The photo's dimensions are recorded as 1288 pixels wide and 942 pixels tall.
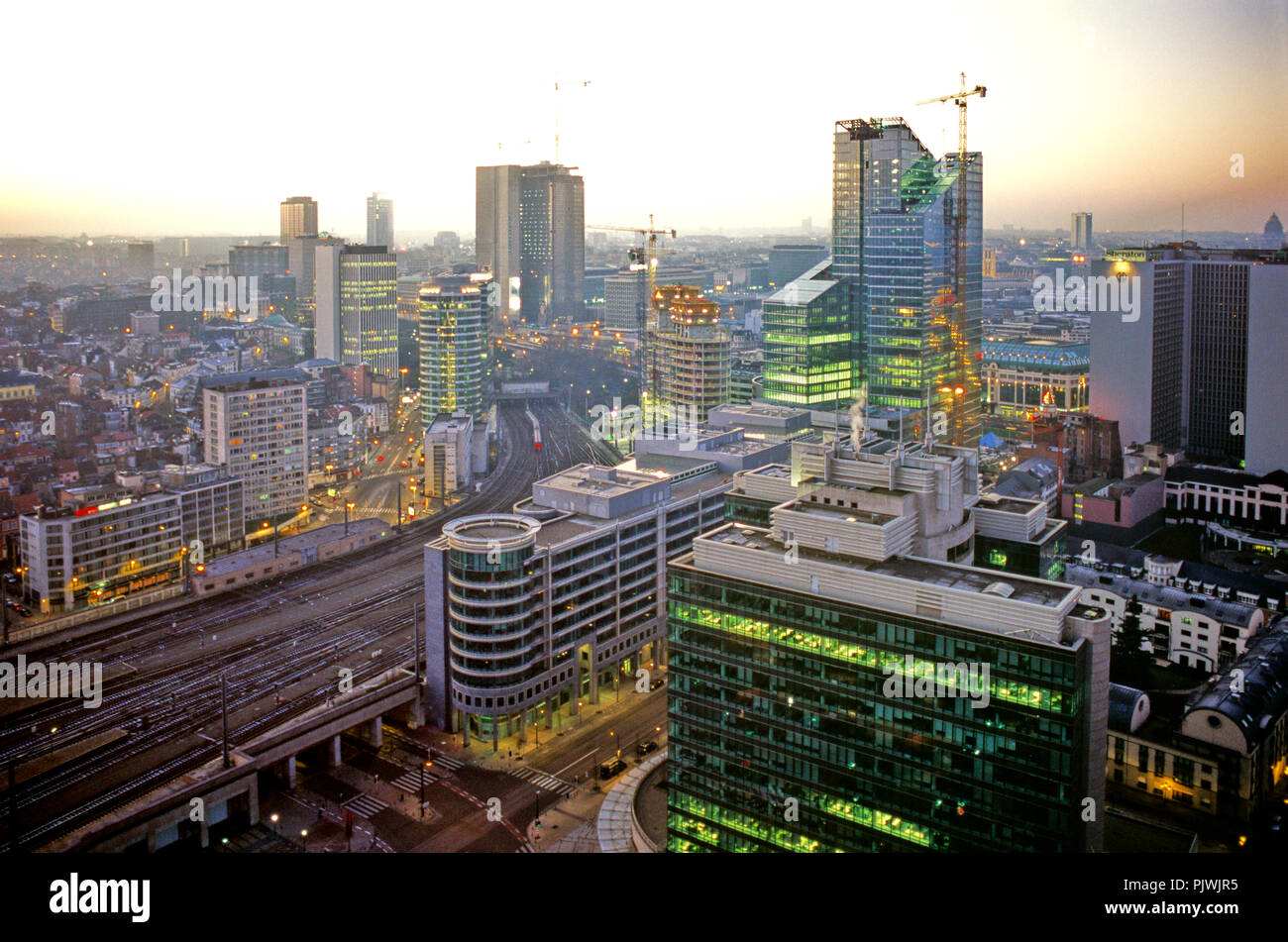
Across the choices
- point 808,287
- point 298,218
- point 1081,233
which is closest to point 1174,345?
point 1081,233

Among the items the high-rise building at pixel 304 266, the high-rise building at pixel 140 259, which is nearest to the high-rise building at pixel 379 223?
the high-rise building at pixel 304 266

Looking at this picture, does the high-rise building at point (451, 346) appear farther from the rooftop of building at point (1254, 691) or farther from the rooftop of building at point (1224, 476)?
the rooftop of building at point (1254, 691)

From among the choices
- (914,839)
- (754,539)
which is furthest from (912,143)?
(914,839)

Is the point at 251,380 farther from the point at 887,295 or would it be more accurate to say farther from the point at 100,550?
the point at 887,295

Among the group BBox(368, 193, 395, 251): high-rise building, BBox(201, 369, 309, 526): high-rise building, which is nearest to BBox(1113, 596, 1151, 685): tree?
BBox(201, 369, 309, 526): high-rise building
